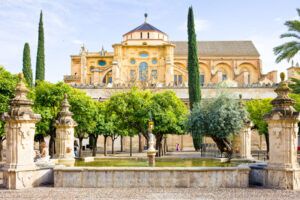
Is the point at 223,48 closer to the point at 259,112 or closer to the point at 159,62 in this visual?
the point at 159,62

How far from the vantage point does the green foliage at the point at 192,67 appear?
36.6m

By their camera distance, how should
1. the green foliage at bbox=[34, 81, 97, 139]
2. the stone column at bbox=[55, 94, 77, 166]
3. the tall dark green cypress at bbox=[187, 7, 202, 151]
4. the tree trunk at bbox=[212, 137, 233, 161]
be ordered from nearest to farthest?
1. the stone column at bbox=[55, 94, 77, 166]
2. the tree trunk at bbox=[212, 137, 233, 161]
3. the green foliage at bbox=[34, 81, 97, 139]
4. the tall dark green cypress at bbox=[187, 7, 202, 151]

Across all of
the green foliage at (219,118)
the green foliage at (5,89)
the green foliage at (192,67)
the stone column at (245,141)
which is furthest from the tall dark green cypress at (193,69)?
the green foliage at (5,89)

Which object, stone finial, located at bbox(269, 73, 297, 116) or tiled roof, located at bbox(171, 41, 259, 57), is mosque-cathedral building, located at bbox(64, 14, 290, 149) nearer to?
tiled roof, located at bbox(171, 41, 259, 57)

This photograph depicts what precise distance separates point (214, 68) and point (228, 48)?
16.6ft

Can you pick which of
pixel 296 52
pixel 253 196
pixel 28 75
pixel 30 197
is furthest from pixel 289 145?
pixel 28 75

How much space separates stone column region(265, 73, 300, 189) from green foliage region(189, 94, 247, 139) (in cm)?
804

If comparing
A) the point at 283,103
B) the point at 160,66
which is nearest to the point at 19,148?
the point at 283,103

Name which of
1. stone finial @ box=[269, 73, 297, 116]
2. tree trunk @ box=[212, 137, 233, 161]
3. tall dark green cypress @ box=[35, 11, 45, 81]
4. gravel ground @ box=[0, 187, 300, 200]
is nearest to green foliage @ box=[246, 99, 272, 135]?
tree trunk @ box=[212, 137, 233, 161]

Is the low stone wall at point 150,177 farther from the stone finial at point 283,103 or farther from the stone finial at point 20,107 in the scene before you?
the stone finial at point 283,103

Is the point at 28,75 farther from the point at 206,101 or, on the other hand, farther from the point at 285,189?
the point at 285,189

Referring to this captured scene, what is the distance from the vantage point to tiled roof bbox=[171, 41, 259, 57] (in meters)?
65.7

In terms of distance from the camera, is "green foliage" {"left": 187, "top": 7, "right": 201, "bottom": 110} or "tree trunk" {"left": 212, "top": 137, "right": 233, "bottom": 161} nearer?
"tree trunk" {"left": 212, "top": 137, "right": 233, "bottom": 161}

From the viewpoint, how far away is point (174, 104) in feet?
95.2
